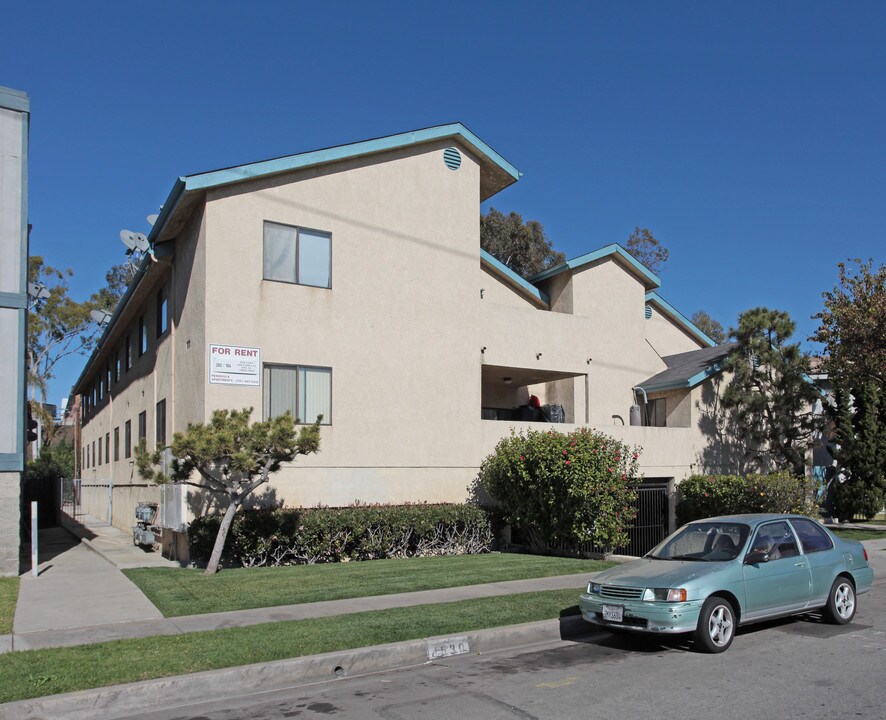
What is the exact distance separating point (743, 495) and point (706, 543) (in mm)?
10037

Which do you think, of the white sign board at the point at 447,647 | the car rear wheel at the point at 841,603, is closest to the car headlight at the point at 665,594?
the white sign board at the point at 447,647

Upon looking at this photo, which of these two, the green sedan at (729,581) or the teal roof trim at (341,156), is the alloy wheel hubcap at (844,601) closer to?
the green sedan at (729,581)

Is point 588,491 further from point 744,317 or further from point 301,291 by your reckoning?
point 744,317

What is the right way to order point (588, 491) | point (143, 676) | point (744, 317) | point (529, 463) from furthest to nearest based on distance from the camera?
point (744, 317) < point (529, 463) < point (588, 491) < point (143, 676)

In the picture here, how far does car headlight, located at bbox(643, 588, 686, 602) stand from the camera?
8336 mm

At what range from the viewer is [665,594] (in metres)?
8.42

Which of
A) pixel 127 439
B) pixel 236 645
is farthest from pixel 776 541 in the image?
pixel 127 439

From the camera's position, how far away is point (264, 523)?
1467 cm

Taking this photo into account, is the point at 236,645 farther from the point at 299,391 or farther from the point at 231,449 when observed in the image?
the point at 299,391

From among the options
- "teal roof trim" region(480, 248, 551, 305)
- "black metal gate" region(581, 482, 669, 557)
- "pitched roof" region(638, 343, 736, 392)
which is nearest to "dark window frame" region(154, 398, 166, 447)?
"teal roof trim" region(480, 248, 551, 305)

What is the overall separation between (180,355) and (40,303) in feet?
107

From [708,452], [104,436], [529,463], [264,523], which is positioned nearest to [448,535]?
[529,463]

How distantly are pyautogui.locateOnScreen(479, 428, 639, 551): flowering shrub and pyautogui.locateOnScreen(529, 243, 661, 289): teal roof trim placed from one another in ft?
22.8

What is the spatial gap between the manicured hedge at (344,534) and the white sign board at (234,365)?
248 centimetres
